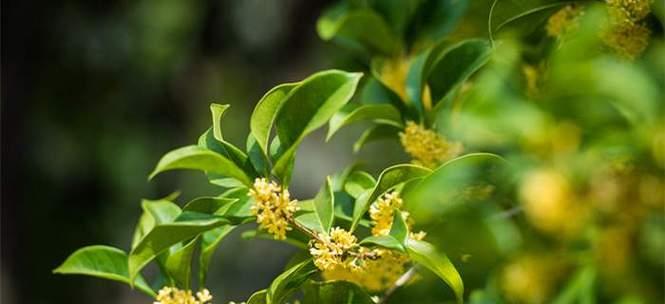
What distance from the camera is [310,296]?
0.92 metres

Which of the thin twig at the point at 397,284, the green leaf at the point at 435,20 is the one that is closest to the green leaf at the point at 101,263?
the thin twig at the point at 397,284

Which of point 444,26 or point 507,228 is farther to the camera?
point 444,26

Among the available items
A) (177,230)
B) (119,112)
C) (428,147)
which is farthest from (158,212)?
(119,112)

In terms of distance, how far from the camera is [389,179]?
913 mm

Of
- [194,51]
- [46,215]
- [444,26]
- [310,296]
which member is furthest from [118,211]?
[310,296]

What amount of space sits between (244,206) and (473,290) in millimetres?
212

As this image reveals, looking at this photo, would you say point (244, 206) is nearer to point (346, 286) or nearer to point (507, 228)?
point (346, 286)

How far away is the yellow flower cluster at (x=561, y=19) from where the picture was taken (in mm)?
1104

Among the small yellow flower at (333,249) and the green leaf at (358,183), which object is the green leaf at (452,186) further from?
the green leaf at (358,183)

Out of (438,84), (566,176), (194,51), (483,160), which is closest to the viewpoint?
(566,176)

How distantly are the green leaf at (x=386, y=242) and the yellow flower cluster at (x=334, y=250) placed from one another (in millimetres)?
13

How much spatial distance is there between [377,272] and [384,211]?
0.12 meters

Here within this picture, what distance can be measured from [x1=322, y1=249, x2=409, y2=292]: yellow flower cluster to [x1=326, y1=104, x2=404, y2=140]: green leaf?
0.44 feet

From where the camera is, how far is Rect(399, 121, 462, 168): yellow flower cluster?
42.6 inches
